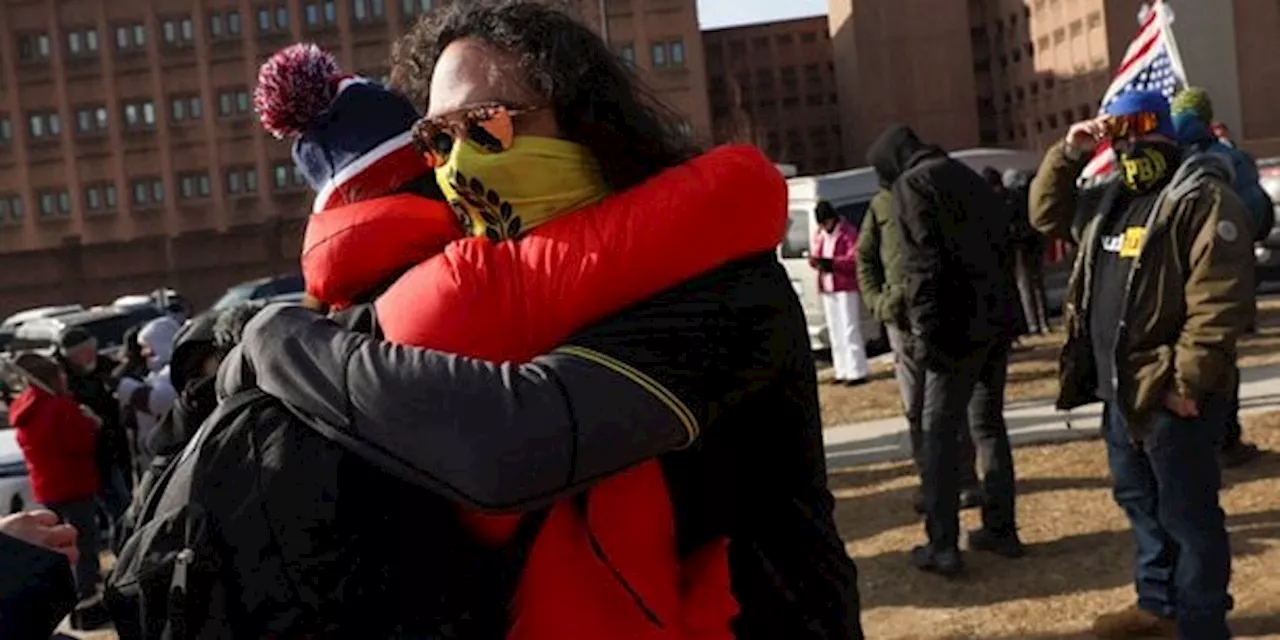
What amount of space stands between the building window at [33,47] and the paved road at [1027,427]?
58724mm

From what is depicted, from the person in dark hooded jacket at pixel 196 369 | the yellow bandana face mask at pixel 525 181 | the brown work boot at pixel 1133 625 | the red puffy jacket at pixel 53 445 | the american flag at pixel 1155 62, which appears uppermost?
the american flag at pixel 1155 62

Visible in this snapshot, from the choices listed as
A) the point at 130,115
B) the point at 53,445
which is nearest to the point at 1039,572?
the point at 53,445

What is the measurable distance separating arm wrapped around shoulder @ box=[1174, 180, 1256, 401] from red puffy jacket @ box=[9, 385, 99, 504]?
6.47m

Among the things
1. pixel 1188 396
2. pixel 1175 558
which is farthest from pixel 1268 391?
pixel 1188 396

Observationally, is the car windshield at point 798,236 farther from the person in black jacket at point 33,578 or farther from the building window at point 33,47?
the building window at point 33,47

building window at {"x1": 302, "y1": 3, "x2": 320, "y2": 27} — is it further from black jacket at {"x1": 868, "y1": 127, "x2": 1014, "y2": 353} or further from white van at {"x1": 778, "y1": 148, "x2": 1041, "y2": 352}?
black jacket at {"x1": 868, "y1": 127, "x2": 1014, "y2": 353}

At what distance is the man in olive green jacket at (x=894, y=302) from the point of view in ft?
24.0

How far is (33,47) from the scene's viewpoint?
6341 centimetres

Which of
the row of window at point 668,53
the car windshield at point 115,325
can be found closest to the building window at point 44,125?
the row of window at point 668,53

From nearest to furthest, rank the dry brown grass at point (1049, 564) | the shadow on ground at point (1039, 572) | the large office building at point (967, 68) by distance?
the dry brown grass at point (1049, 564), the shadow on ground at point (1039, 572), the large office building at point (967, 68)

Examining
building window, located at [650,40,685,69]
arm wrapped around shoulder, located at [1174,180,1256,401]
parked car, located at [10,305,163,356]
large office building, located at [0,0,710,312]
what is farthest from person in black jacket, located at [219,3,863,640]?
large office building, located at [0,0,710,312]

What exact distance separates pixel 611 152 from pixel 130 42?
6589 cm

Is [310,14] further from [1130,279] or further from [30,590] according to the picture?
[30,590]

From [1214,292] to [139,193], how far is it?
2454 inches
